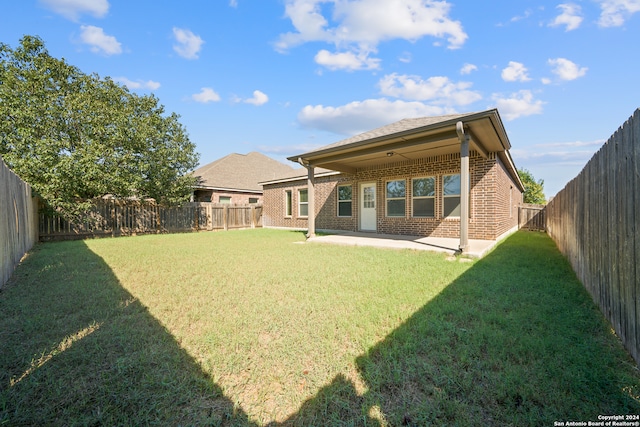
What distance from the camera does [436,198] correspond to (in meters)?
9.59

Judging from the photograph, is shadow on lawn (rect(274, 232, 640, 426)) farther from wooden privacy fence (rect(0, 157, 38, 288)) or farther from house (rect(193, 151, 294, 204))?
house (rect(193, 151, 294, 204))

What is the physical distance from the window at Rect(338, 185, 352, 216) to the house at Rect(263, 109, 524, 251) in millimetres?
47

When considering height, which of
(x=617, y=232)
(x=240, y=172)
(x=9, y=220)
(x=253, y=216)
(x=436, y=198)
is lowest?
(x=253, y=216)

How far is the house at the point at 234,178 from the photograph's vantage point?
1847 cm

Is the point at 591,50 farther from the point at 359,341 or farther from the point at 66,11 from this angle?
the point at 66,11

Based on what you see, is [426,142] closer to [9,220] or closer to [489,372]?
[489,372]

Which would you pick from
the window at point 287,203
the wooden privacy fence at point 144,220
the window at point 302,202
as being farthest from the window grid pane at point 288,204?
the wooden privacy fence at point 144,220

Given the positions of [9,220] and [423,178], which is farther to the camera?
[423,178]

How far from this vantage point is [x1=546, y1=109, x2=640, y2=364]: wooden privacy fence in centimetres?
210

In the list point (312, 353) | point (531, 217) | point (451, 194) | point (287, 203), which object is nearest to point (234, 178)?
point (287, 203)

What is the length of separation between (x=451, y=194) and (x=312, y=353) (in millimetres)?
8556

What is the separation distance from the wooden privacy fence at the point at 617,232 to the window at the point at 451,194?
552 cm

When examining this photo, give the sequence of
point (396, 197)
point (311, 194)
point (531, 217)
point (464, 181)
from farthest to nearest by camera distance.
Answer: point (531, 217), point (396, 197), point (311, 194), point (464, 181)

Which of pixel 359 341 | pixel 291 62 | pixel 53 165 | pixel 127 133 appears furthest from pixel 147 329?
pixel 291 62
